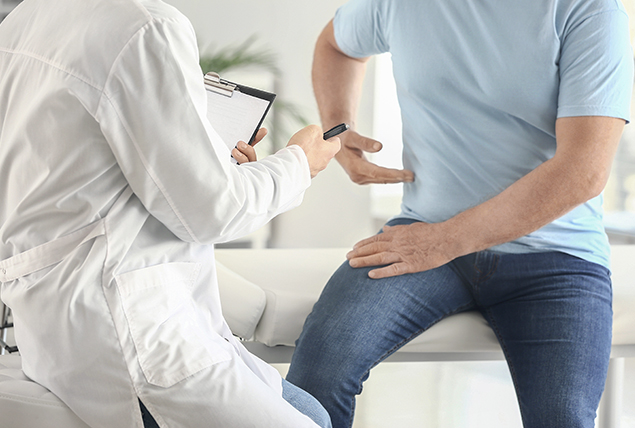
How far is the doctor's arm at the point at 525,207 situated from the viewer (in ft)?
3.01

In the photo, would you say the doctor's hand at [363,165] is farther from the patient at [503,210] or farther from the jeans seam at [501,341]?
the jeans seam at [501,341]

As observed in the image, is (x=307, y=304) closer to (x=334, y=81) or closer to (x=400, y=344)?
(x=400, y=344)

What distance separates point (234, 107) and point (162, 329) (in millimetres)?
336

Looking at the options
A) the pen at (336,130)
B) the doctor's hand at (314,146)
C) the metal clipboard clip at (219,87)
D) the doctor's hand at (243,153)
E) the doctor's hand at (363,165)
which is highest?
the metal clipboard clip at (219,87)

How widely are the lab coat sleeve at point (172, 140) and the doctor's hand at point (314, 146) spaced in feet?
0.49

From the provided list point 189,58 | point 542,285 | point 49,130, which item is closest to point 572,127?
point 542,285

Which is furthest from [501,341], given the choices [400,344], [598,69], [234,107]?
[234,107]

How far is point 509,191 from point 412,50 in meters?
0.35

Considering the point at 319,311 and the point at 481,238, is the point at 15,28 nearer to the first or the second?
the point at 319,311

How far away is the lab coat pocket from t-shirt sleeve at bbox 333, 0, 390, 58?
2.72 feet

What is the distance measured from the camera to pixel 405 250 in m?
1.03

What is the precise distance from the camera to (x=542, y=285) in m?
0.96

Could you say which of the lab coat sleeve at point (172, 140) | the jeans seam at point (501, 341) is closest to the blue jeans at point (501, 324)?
the jeans seam at point (501, 341)

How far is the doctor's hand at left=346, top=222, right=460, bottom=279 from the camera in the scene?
1.00 m
